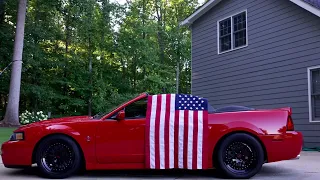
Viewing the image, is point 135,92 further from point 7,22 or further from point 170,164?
point 170,164

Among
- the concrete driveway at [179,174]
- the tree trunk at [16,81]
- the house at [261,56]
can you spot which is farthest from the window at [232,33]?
the tree trunk at [16,81]

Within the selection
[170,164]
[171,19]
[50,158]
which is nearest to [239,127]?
[170,164]

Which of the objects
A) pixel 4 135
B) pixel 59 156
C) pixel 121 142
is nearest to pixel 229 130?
pixel 121 142

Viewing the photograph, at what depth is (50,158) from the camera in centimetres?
579

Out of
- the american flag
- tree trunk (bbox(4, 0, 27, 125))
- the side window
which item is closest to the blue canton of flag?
the american flag

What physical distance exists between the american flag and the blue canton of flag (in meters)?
0.10

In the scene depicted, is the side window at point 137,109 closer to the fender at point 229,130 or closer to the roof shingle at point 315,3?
the fender at point 229,130

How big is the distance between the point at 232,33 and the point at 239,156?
8.91 metres

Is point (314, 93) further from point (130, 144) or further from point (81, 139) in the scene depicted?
point (81, 139)

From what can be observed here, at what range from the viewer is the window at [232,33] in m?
13.6

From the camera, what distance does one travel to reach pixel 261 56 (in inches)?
498

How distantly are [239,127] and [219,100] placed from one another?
8.82 meters

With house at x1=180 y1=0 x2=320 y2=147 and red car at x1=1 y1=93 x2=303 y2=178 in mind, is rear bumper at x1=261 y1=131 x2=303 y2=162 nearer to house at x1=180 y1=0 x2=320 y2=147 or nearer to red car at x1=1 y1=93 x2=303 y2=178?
A: red car at x1=1 y1=93 x2=303 y2=178

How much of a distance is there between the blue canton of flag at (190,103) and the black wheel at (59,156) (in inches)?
69.4
